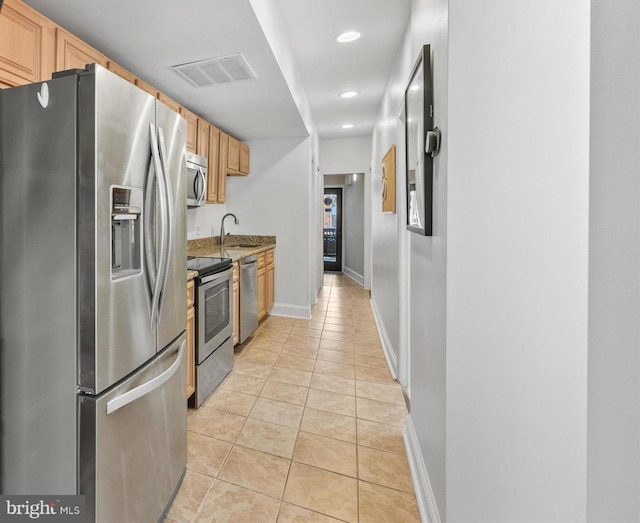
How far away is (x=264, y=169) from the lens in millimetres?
4375

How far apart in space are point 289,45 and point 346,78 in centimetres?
90

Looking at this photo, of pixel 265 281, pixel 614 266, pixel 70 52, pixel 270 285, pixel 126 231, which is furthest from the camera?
pixel 270 285

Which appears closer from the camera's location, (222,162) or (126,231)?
(126,231)

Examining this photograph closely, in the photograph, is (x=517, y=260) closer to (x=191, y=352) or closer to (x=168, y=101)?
(x=191, y=352)

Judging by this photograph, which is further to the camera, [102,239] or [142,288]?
[142,288]

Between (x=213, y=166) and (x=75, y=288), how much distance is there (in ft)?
9.15

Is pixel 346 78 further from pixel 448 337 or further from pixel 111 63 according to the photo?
pixel 448 337

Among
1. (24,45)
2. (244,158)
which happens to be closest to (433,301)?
(24,45)

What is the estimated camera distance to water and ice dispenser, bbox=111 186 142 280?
1.07m

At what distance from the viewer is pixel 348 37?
261 cm

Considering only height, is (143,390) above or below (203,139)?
below

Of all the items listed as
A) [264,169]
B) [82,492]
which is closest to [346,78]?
[264,169]

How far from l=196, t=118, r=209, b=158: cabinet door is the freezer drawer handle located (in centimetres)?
239

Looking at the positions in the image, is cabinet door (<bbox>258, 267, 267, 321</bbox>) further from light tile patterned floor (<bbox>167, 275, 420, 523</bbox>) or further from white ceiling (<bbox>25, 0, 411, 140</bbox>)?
white ceiling (<bbox>25, 0, 411, 140</bbox>)
